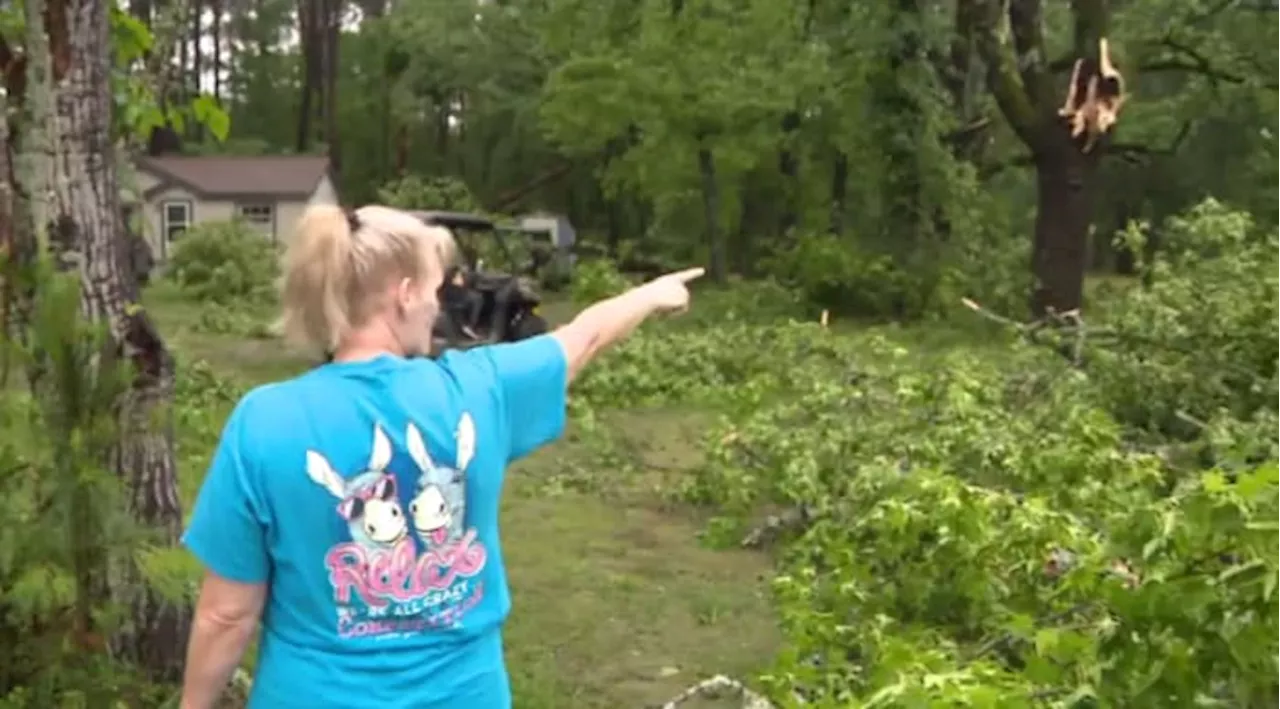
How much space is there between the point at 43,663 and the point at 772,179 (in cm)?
2732

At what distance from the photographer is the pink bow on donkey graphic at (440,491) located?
272 centimetres

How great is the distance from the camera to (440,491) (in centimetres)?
276

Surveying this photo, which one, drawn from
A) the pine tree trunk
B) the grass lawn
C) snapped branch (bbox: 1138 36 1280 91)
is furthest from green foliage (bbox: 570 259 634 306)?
the pine tree trunk

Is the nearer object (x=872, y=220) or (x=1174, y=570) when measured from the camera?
(x=1174, y=570)

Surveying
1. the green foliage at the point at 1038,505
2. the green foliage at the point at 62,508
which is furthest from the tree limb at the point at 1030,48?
the green foliage at the point at 62,508

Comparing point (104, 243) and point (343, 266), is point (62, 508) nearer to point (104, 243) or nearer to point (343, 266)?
point (104, 243)

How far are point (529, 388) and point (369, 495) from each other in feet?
1.34

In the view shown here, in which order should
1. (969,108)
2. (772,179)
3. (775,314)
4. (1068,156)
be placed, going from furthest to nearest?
(772,179) → (969,108) → (775,314) → (1068,156)

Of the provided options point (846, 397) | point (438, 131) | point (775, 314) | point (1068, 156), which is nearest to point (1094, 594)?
point (846, 397)

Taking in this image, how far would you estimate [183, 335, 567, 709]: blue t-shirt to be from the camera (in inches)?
105

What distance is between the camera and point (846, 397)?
8391 mm

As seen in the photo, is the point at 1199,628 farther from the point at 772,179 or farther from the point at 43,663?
the point at 772,179

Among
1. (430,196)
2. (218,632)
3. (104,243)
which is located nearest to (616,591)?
(104,243)

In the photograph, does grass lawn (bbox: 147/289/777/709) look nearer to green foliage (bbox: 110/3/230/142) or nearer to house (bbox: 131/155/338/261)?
green foliage (bbox: 110/3/230/142)
